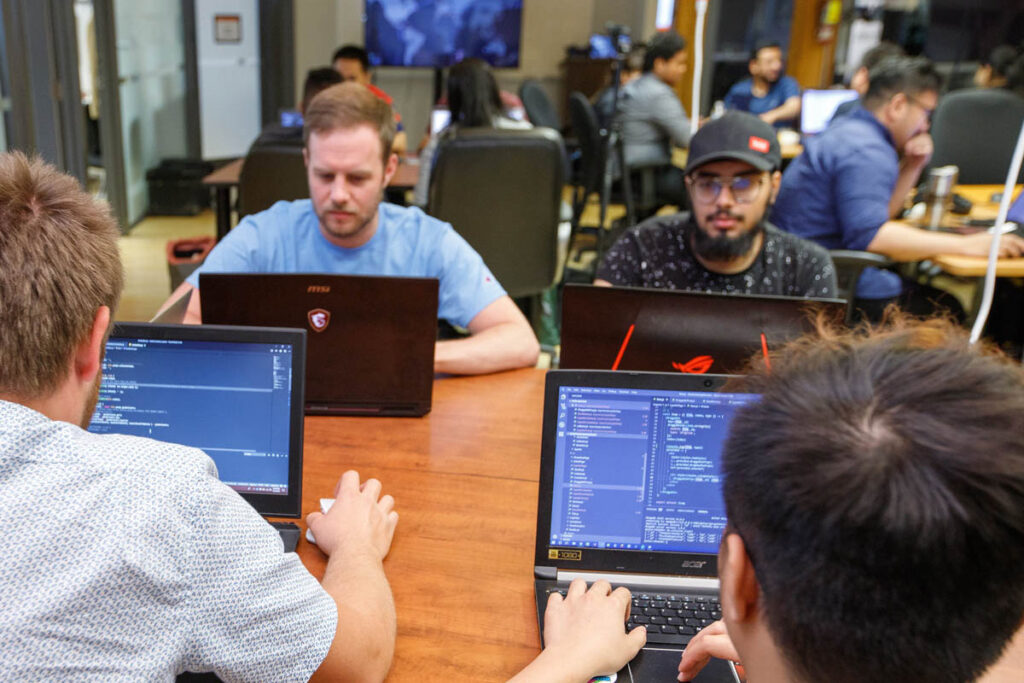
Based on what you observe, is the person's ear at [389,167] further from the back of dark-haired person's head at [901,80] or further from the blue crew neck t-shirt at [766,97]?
the blue crew neck t-shirt at [766,97]

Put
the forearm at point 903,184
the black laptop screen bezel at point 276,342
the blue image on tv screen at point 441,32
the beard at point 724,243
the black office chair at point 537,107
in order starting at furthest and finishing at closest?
the blue image on tv screen at point 441,32 → the black office chair at point 537,107 → the forearm at point 903,184 → the beard at point 724,243 → the black laptop screen bezel at point 276,342

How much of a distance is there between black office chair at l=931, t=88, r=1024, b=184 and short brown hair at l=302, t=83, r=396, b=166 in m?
3.65

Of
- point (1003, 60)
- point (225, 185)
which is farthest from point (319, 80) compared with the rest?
point (1003, 60)

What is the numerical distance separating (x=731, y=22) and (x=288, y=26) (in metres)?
3.84

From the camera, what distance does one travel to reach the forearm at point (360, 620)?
1.01 metres

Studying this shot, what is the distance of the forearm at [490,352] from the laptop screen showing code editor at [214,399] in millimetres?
702

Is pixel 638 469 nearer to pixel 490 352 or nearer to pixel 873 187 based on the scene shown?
pixel 490 352

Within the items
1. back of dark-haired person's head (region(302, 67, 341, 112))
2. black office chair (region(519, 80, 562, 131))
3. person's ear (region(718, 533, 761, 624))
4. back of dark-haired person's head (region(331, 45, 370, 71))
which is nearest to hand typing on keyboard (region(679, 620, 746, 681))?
person's ear (region(718, 533, 761, 624))

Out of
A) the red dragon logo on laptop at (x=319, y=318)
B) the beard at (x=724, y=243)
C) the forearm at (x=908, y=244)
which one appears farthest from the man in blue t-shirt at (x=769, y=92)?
the red dragon logo on laptop at (x=319, y=318)

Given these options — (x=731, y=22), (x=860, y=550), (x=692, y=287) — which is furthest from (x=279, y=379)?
(x=731, y=22)

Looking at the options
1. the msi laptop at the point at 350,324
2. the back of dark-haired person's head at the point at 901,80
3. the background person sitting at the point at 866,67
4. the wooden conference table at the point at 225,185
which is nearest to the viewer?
the msi laptop at the point at 350,324

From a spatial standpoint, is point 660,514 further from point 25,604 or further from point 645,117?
point 645,117

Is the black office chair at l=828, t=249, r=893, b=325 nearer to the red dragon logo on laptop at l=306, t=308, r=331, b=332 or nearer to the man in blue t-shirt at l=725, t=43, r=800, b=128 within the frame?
the red dragon logo on laptop at l=306, t=308, r=331, b=332

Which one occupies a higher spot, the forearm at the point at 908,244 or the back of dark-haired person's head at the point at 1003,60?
the back of dark-haired person's head at the point at 1003,60
